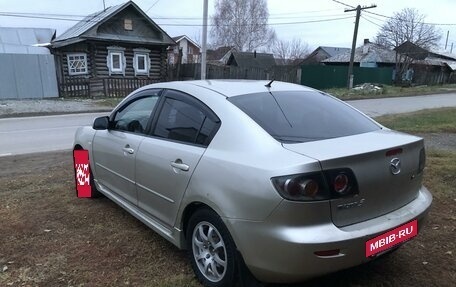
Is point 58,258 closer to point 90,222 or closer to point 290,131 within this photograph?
point 90,222

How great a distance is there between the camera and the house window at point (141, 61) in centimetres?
2956

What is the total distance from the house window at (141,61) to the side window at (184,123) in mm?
26889

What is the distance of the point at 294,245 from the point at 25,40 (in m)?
32.1

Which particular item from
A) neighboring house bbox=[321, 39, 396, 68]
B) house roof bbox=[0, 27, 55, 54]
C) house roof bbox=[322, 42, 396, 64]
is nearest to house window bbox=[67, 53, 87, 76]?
house roof bbox=[0, 27, 55, 54]

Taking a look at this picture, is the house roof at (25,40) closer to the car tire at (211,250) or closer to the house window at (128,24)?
the house window at (128,24)

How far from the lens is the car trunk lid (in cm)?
264

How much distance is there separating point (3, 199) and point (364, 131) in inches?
170

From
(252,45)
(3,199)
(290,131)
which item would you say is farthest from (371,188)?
(252,45)

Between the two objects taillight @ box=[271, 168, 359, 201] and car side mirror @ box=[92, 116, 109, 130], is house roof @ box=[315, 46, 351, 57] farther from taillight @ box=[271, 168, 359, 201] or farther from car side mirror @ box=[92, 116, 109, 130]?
taillight @ box=[271, 168, 359, 201]

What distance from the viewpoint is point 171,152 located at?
339 centimetres

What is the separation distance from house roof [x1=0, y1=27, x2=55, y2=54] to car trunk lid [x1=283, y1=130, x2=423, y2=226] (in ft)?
95.3

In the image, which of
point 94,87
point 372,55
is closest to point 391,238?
point 94,87

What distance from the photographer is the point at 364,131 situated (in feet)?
10.8

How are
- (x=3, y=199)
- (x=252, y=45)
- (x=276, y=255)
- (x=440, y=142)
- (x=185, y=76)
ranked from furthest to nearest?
(x=252, y=45), (x=185, y=76), (x=440, y=142), (x=3, y=199), (x=276, y=255)
